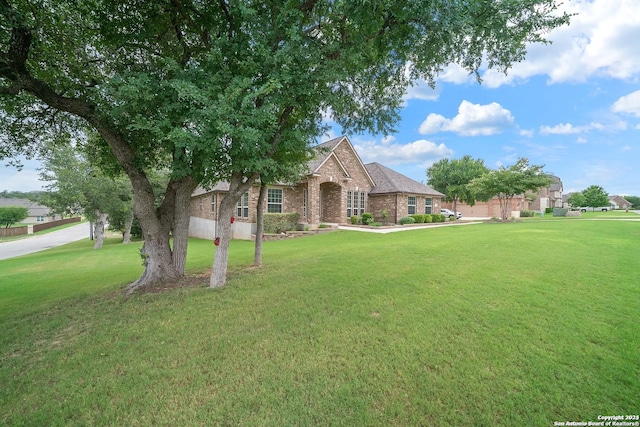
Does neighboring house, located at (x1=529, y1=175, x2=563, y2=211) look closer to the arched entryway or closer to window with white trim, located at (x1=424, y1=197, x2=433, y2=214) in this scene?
window with white trim, located at (x1=424, y1=197, x2=433, y2=214)

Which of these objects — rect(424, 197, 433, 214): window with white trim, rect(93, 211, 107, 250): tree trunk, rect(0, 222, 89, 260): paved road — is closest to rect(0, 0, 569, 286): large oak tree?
rect(93, 211, 107, 250): tree trunk

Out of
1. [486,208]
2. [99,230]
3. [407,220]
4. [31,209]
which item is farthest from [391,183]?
[31,209]

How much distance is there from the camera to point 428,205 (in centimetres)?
2630

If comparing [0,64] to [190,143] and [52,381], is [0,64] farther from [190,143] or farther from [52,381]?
[52,381]

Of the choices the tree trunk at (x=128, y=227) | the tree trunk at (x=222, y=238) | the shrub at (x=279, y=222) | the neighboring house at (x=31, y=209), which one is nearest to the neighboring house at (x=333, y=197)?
the shrub at (x=279, y=222)

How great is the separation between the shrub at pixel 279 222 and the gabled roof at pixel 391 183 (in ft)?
26.6

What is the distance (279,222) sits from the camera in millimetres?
19219

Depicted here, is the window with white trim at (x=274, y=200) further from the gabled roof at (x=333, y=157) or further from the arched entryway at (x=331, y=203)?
the arched entryway at (x=331, y=203)

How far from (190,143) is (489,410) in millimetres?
5407

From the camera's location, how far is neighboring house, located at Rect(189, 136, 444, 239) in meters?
20.0

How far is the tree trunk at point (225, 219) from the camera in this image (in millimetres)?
6886

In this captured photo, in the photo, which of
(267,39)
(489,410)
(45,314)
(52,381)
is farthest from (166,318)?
(267,39)

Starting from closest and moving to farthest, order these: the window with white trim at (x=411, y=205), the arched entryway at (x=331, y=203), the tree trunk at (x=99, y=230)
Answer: the tree trunk at (x=99, y=230) → the arched entryway at (x=331, y=203) → the window with white trim at (x=411, y=205)

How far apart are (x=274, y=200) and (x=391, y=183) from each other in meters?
10.1
